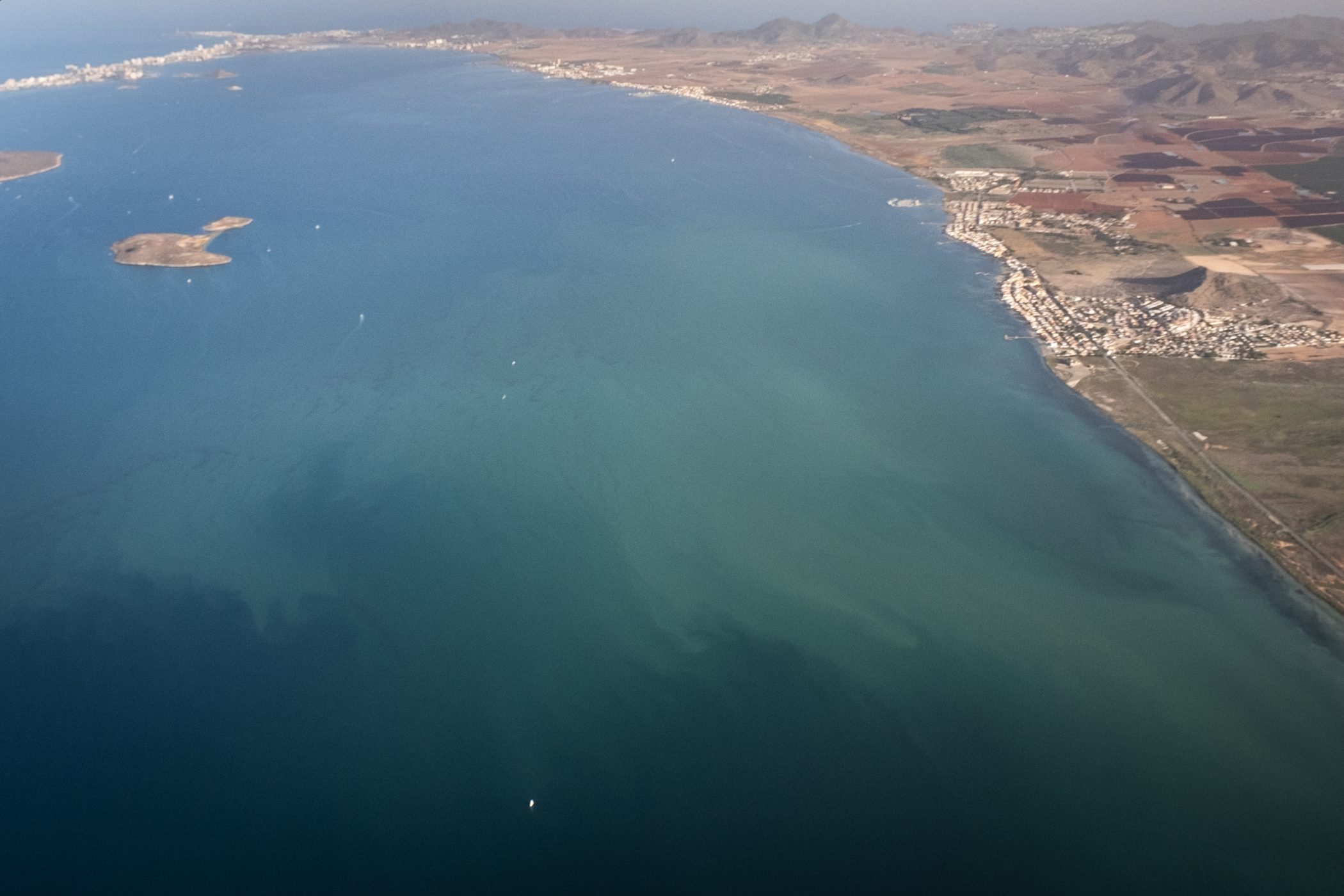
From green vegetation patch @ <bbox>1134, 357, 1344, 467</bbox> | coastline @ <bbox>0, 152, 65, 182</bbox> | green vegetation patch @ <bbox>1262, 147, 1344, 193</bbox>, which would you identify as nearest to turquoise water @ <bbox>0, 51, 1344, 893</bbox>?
green vegetation patch @ <bbox>1134, 357, 1344, 467</bbox>

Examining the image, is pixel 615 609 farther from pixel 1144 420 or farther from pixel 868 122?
pixel 868 122

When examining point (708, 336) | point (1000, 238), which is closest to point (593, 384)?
point (708, 336)

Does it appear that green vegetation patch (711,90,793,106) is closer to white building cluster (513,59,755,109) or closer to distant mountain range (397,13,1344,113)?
white building cluster (513,59,755,109)

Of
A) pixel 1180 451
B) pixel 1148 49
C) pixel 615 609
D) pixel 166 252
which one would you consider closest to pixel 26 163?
pixel 166 252

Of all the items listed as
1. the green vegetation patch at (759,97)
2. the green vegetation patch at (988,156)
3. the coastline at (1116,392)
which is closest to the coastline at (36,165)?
the coastline at (1116,392)

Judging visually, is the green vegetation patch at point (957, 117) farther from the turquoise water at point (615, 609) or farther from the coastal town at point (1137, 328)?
the turquoise water at point (615, 609)

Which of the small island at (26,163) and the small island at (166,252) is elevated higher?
the small island at (26,163)

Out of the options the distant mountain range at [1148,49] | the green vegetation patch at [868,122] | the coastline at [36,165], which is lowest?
the coastline at [36,165]
